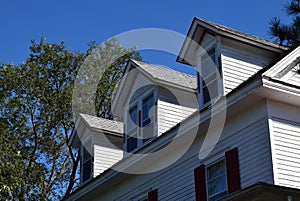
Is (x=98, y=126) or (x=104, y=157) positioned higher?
(x=98, y=126)

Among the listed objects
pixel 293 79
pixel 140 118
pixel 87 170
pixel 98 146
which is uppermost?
pixel 98 146

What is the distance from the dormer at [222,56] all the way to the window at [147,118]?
2.40 meters

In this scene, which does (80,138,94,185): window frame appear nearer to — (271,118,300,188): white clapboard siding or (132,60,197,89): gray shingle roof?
(132,60,197,89): gray shingle roof

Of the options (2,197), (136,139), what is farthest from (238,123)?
(2,197)

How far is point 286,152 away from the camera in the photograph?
1330 cm

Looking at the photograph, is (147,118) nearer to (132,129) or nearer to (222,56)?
(132,129)

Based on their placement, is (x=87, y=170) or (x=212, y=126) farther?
(x=87, y=170)

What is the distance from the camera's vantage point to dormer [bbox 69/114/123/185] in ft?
71.0

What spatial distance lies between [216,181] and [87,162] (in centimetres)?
851

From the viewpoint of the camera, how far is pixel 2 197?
76.6 ft

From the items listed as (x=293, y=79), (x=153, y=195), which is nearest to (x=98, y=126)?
(x=153, y=195)

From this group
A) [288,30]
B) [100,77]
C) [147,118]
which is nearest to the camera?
[288,30]

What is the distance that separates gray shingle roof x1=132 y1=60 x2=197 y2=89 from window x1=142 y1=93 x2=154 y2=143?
741 millimetres

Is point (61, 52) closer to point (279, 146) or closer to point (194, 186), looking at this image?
point (194, 186)
